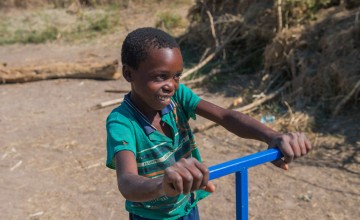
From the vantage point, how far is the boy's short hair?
5.66 ft

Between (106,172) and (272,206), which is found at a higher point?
(272,206)

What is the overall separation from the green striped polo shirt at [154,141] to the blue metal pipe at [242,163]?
13.9 inches

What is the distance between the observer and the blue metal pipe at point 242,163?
1.44 metres

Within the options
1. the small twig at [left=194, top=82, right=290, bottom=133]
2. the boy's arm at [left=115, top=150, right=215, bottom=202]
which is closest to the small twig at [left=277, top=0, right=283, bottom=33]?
the small twig at [left=194, top=82, right=290, bottom=133]

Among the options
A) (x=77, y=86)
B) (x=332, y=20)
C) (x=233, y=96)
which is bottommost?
(x=77, y=86)

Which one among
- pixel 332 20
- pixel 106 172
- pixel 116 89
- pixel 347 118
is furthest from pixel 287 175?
pixel 116 89

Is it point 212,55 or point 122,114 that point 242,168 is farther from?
point 212,55

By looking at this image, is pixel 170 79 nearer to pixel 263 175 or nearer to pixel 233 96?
pixel 263 175

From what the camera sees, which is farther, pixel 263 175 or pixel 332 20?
pixel 332 20

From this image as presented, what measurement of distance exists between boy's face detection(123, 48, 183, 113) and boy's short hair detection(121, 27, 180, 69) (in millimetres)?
18

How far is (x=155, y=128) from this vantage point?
1.87m

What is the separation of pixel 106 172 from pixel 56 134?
1.29 metres

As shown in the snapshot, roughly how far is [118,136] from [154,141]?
191 mm

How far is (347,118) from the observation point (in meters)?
4.87
